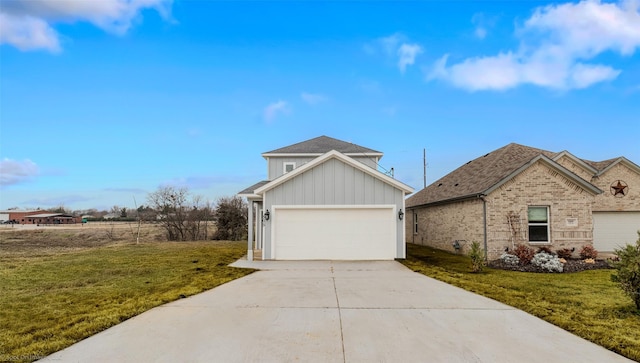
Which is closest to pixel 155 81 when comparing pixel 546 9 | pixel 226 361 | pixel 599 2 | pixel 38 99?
pixel 38 99

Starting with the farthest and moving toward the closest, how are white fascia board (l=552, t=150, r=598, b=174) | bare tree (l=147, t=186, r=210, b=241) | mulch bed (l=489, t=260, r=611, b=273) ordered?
bare tree (l=147, t=186, r=210, b=241) < white fascia board (l=552, t=150, r=598, b=174) < mulch bed (l=489, t=260, r=611, b=273)

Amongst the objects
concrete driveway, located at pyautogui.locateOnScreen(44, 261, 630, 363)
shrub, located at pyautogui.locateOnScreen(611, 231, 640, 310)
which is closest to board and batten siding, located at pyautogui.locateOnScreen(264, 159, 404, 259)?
→ concrete driveway, located at pyautogui.locateOnScreen(44, 261, 630, 363)

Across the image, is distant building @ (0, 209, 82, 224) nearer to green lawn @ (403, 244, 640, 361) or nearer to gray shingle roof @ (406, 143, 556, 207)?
gray shingle roof @ (406, 143, 556, 207)

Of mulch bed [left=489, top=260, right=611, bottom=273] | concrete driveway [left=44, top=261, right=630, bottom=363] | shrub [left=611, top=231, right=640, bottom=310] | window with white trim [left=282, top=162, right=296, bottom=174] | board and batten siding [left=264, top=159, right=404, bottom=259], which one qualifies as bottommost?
mulch bed [left=489, top=260, right=611, bottom=273]

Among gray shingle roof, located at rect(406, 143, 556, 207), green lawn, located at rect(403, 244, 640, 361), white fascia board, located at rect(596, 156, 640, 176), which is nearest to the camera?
green lawn, located at rect(403, 244, 640, 361)

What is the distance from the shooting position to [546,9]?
13352 mm

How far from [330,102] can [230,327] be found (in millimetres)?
16226

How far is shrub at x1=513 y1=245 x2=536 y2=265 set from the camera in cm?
1283

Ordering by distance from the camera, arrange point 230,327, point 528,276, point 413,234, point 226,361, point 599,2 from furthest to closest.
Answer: point 413,234, point 599,2, point 528,276, point 230,327, point 226,361

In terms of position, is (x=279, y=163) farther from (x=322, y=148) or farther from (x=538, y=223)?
(x=538, y=223)

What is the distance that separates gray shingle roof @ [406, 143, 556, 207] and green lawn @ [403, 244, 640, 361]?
4.20 meters

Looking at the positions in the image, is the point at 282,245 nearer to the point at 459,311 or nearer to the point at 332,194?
the point at 332,194

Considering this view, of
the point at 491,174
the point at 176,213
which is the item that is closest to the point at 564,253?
the point at 491,174

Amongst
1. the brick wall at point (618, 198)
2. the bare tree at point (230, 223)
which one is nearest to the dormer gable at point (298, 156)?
the bare tree at point (230, 223)
